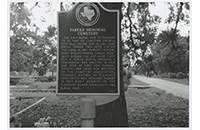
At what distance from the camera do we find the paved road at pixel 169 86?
5648 mm

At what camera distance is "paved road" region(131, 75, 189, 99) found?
5.65 m

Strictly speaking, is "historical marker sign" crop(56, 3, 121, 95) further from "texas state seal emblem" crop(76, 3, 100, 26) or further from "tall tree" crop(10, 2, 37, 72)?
"tall tree" crop(10, 2, 37, 72)

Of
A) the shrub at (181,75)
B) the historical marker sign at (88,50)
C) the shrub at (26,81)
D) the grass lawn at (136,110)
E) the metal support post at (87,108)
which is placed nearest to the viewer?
the metal support post at (87,108)

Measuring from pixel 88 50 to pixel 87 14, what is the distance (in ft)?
2.86

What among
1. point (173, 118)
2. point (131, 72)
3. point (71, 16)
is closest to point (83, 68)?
point (71, 16)

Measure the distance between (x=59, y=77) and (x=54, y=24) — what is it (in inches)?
75.4

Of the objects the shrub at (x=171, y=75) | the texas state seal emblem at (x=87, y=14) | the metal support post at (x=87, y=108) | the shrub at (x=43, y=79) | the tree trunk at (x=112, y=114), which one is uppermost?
the texas state seal emblem at (x=87, y=14)

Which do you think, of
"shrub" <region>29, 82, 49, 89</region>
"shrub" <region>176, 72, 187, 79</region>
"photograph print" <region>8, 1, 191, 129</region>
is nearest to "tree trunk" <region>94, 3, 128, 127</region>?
"photograph print" <region>8, 1, 191, 129</region>

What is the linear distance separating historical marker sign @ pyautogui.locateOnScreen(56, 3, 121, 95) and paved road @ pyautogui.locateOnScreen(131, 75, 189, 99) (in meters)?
1.51

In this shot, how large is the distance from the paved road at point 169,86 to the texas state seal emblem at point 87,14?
2188mm

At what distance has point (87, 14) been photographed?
15.5 ft

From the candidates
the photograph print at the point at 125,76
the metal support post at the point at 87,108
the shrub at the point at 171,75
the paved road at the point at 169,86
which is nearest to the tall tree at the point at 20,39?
the photograph print at the point at 125,76

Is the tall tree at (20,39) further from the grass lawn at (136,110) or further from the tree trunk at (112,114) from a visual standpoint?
the tree trunk at (112,114)

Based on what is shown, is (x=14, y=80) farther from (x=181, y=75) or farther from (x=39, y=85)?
(x=181, y=75)
